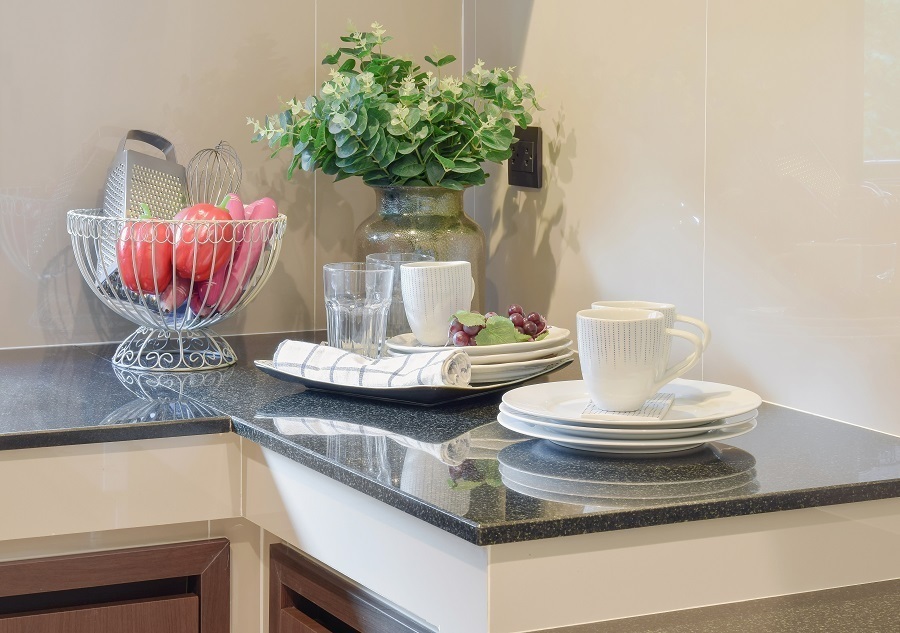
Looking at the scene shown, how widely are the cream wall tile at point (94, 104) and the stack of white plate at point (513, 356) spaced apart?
1.89 ft

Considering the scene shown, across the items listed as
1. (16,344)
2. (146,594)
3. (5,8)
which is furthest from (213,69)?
(146,594)

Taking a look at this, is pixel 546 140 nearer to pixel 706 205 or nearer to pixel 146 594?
pixel 706 205

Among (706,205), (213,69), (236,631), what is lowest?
(236,631)

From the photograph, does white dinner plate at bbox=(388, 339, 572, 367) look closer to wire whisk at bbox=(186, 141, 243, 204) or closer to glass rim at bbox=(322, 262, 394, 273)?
glass rim at bbox=(322, 262, 394, 273)

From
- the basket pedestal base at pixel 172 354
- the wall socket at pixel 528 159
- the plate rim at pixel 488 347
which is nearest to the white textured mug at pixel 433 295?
the plate rim at pixel 488 347

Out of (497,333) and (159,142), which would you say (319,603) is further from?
(159,142)

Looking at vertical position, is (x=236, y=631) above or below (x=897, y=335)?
below

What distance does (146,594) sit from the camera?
1165 mm

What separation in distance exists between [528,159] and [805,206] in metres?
0.63

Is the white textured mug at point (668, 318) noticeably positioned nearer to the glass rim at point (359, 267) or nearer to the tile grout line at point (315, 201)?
the glass rim at point (359, 267)

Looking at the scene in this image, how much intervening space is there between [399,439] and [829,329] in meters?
0.47

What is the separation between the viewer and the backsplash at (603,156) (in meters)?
1.06

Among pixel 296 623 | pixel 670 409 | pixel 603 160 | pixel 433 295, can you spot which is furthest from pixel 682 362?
pixel 603 160

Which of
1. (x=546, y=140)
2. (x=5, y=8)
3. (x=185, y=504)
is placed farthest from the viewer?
(x=546, y=140)
